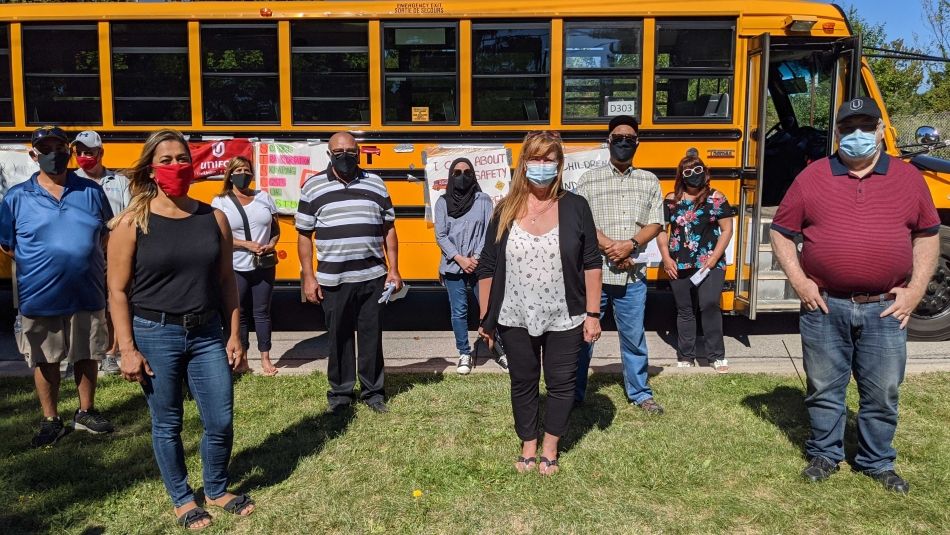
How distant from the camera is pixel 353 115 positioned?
665cm

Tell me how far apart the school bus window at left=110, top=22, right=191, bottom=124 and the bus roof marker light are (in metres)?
5.05

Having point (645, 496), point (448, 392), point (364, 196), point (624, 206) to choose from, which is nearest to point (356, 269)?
point (364, 196)

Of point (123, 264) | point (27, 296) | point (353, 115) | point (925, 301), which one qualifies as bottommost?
point (925, 301)

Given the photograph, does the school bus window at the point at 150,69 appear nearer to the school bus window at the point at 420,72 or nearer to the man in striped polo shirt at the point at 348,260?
the school bus window at the point at 420,72

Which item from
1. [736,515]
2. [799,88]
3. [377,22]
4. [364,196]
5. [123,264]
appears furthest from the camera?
[799,88]

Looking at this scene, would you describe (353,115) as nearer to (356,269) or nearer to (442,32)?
(442,32)

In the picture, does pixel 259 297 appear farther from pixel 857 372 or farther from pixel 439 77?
pixel 857 372

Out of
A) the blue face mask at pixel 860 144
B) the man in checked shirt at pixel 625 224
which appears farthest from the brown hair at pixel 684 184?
the blue face mask at pixel 860 144

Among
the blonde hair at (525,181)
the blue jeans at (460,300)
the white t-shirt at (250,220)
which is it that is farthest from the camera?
the blue jeans at (460,300)

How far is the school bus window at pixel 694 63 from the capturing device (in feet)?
21.0

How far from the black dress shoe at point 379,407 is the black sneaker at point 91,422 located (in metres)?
1.55

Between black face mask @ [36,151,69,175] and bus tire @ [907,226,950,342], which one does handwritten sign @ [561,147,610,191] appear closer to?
bus tire @ [907,226,950,342]

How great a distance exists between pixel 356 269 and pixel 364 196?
460 millimetres

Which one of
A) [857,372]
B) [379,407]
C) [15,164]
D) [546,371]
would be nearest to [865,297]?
[857,372]
